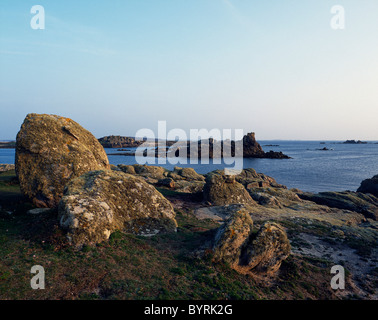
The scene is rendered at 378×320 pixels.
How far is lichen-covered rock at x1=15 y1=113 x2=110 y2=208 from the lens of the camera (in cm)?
1823

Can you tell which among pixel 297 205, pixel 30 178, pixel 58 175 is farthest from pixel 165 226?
pixel 297 205

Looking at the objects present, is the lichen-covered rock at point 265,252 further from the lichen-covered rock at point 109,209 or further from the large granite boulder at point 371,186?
the large granite boulder at point 371,186

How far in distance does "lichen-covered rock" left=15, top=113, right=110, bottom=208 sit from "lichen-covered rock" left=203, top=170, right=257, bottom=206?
498 inches

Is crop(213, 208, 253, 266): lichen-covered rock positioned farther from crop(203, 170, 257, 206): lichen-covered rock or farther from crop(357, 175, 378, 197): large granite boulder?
crop(357, 175, 378, 197): large granite boulder

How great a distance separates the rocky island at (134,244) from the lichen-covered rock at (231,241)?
0.05 meters

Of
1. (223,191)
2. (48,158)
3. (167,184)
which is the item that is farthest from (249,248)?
(167,184)

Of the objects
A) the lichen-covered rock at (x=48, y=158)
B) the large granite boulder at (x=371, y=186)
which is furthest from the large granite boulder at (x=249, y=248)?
the large granite boulder at (x=371, y=186)

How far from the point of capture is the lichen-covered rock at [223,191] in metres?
Result: 27.4

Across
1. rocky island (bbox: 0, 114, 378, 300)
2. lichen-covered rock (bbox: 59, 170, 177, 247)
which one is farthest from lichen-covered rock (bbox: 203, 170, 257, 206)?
lichen-covered rock (bbox: 59, 170, 177, 247)

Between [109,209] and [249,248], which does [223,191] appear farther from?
[109,209]

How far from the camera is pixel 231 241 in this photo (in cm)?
1254
